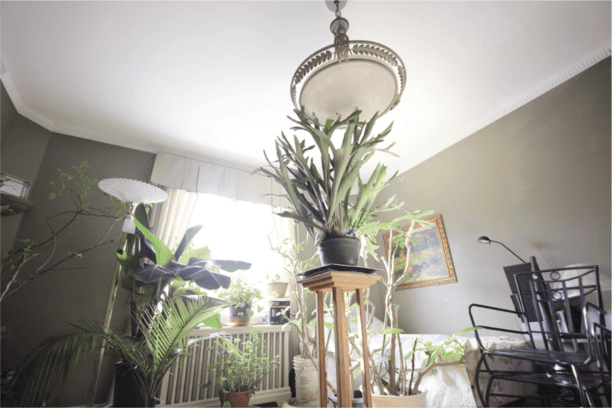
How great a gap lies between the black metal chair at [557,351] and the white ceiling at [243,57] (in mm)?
1701

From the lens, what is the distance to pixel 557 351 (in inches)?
66.4

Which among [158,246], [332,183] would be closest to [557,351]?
[332,183]

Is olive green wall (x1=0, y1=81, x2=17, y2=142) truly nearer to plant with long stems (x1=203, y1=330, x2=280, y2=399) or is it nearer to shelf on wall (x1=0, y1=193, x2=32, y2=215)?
shelf on wall (x1=0, y1=193, x2=32, y2=215)

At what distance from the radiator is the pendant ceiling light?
5.88 feet

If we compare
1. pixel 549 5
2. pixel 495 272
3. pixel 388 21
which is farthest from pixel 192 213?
pixel 549 5

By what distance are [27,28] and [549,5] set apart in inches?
140

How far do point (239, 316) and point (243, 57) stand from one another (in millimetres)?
2336

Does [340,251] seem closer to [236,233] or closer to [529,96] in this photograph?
[236,233]

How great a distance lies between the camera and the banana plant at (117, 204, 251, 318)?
198 centimetres

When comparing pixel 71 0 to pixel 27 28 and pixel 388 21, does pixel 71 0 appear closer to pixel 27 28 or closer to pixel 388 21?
pixel 27 28

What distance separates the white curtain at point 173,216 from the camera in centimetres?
300

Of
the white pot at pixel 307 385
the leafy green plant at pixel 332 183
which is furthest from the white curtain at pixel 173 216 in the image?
the leafy green plant at pixel 332 183

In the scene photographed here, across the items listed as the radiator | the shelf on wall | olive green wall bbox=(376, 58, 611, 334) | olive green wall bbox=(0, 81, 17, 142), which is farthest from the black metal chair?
olive green wall bbox=(0, 81, 17, 142)

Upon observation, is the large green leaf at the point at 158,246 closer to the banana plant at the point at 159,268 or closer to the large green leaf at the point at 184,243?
the banana plant at the point at 159,268
